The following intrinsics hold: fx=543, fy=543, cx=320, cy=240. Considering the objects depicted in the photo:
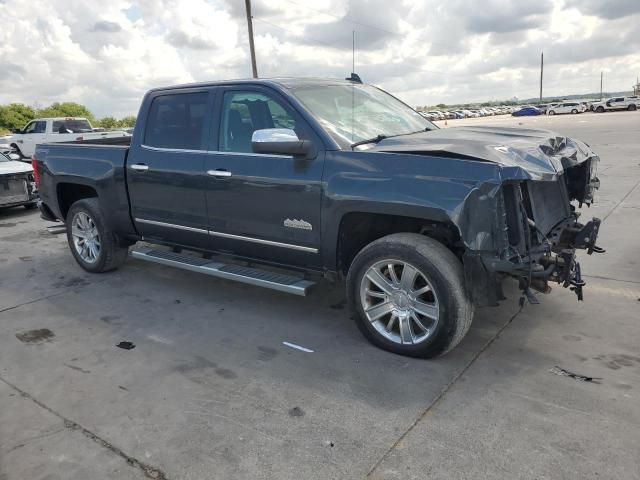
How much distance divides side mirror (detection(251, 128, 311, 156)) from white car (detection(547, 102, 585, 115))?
60797 mm

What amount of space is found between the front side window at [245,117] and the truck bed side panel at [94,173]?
133cm

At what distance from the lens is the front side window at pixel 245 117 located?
4266 mm

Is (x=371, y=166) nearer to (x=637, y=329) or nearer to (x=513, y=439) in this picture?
(x=513, y=439)

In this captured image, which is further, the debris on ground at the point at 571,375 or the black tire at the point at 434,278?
the black tire at the point at 434,278

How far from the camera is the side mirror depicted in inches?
148

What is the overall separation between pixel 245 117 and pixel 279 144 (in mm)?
868

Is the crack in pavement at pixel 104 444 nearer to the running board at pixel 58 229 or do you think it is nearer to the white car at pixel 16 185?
the running board at pixel 58 229

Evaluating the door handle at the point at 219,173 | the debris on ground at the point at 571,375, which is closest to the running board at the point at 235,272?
the door handle at the point at 219,173

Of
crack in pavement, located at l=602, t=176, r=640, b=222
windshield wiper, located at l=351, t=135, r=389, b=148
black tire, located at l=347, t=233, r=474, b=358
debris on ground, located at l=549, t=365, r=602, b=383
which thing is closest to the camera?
debris on ground, located at l=549, t=365, r=602, b=383

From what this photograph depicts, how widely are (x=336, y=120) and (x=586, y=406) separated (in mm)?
2554

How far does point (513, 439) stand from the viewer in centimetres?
279

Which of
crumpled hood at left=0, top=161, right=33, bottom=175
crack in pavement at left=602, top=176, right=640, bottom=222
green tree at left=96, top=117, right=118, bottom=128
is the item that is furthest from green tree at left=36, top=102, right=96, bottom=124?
crack in pavement at left=602, top=176, right=640, bottom=222

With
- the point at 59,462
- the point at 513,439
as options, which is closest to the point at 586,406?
the point at 513,439

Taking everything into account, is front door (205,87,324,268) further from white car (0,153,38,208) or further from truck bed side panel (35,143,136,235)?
white car (0,153,38,208)
